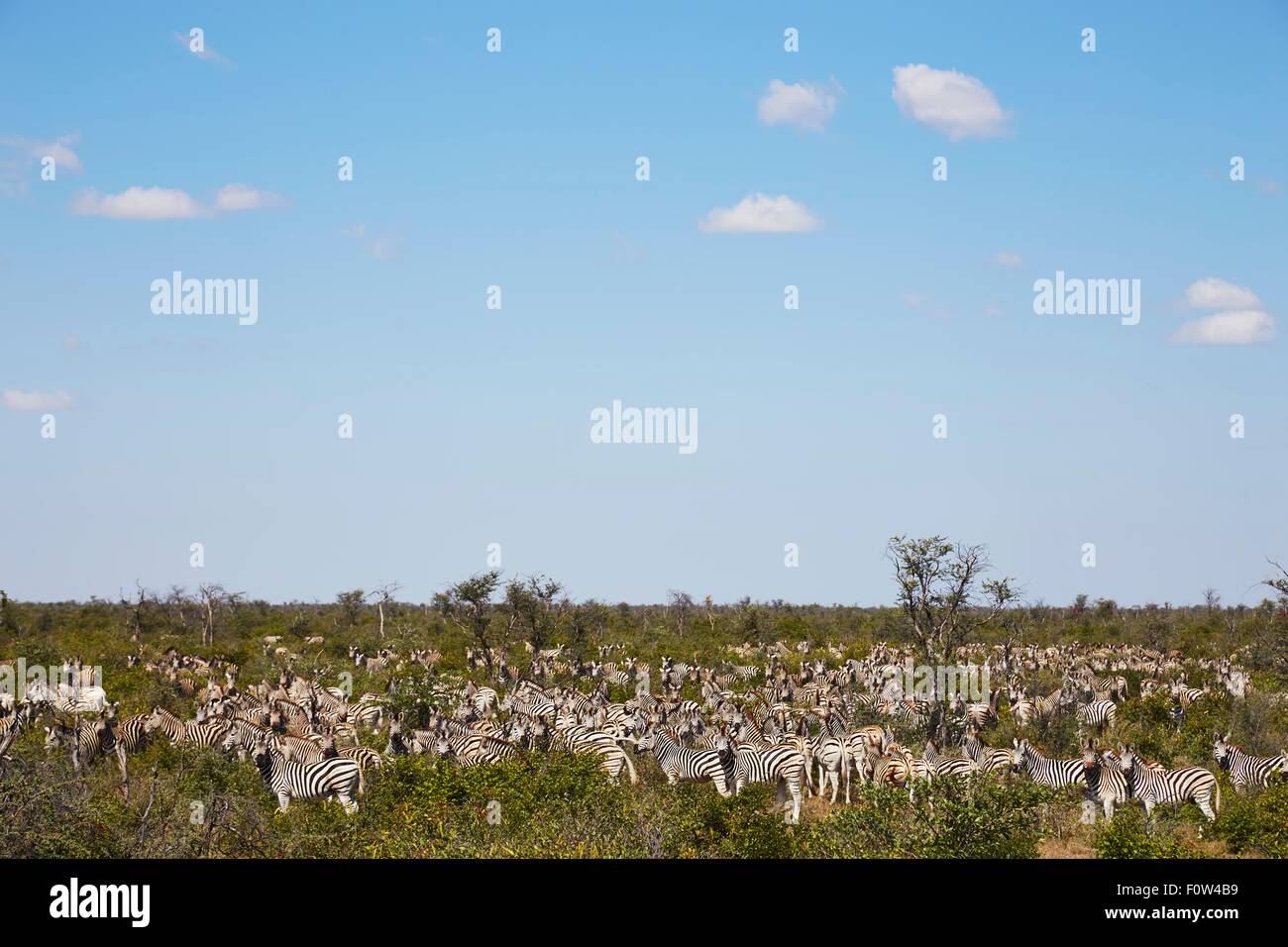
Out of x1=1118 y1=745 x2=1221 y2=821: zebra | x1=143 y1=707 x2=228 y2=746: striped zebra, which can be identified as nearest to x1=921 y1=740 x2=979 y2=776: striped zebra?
x1=1118 y1=745 x2=1221 y2=821: zebra

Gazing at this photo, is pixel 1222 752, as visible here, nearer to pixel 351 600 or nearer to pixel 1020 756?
pixel 1020 756

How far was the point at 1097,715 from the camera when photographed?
1213 inches

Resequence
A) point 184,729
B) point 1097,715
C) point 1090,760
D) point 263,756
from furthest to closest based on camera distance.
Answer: point 1097,715 < point 184,729 < point 1090,760 < point 263,756

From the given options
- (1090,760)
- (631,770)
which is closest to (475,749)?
(631,770)

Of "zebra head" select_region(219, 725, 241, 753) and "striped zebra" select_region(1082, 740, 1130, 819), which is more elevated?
"zebra head" select_region(219, 725, 241, 753)

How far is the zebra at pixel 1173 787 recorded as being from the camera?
20.5 meters

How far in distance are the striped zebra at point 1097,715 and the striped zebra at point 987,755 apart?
616cm

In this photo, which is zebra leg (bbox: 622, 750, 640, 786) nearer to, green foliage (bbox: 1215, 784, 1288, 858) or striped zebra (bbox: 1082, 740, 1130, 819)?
striped zebra (bbox: 1082, 740, 1130, 819)

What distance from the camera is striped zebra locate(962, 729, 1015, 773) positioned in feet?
72.3

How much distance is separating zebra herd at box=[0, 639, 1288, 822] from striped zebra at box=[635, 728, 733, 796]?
3 cm

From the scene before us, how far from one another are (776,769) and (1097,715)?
43.7 ft
